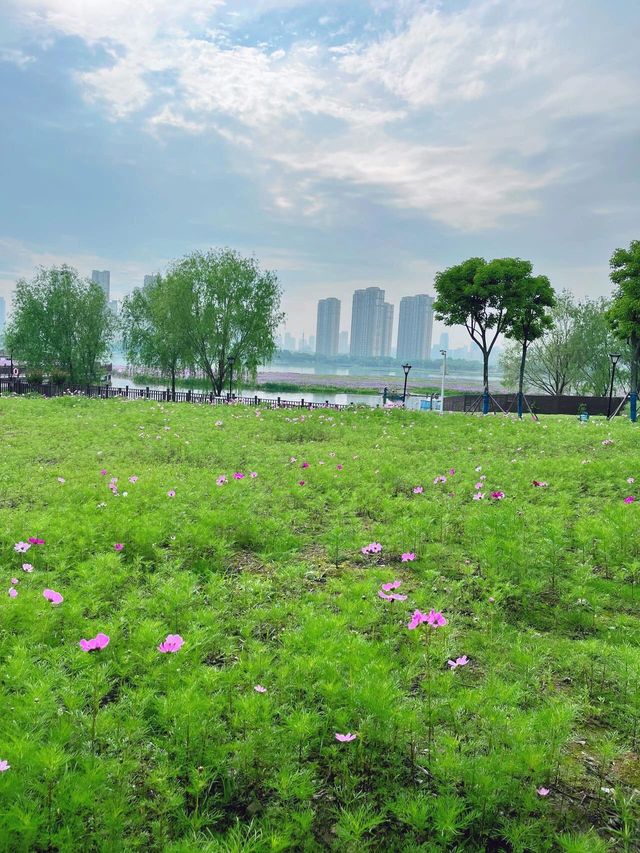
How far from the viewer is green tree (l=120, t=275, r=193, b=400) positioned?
3503 cm

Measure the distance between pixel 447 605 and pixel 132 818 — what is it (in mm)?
2640

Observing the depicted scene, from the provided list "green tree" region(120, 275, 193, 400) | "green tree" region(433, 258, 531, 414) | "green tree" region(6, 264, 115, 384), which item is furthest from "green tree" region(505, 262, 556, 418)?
"green tree" region(6, 264, 115, 384)

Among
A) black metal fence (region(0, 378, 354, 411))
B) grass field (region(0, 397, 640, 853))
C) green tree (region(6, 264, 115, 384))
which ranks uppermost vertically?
green tree (region(6, 264, 115, 384))

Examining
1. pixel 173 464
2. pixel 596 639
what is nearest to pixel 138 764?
pixel 596 639

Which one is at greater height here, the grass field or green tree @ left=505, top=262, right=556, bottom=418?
green tree @ left=505, top=262, right=556, bottom=418

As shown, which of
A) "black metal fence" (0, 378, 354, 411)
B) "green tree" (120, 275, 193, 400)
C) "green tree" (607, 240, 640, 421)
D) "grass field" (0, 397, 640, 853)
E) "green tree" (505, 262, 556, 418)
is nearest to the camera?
"grass field" (0, 397, 640, 853)

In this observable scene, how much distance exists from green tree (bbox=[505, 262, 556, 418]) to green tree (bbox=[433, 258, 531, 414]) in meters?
0.15

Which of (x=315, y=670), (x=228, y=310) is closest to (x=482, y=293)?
(x=228, y=310)

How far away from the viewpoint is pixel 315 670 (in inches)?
120

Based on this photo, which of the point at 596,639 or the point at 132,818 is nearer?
the point at 132,818

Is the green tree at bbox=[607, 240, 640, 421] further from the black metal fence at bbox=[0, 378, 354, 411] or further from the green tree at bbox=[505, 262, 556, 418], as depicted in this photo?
the black metal fence at bbox=[0, 378, 354, 411]

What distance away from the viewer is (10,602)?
148 inches

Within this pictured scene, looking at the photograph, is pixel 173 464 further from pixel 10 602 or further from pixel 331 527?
pixel 10 602

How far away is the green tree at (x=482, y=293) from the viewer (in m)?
26.6
